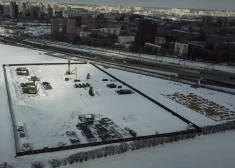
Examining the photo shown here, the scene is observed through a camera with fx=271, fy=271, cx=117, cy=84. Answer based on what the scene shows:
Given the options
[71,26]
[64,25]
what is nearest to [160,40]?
[71,26]

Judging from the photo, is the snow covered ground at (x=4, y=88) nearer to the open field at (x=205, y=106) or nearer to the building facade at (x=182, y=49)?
the open field at (x=205, y=106)

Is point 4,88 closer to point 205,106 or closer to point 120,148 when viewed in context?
point 120,148

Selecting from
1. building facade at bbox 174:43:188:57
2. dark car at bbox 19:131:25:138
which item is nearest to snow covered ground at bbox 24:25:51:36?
building facade at bbox 174:43:188:57

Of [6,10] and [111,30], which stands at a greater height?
[6,10]

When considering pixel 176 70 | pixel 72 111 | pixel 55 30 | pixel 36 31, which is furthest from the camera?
pixel 36 31

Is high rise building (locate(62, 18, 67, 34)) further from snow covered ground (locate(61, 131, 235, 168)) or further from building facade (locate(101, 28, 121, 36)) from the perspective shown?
snow covered ground (locate(61, 131, 235, 168))

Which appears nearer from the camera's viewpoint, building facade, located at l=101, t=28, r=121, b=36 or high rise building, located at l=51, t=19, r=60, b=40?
high rise building, located at l=51, t=19, r=60, b=40

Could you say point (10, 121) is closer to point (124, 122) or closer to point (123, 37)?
point (124, 122)

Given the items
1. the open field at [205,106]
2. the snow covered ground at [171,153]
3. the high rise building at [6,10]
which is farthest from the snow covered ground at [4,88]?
the high rise building at [6,10]
